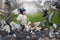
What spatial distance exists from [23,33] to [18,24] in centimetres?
16

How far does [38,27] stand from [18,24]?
0.31 metres

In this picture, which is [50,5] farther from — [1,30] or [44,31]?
[1,30]

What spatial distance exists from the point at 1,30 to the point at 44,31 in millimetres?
661

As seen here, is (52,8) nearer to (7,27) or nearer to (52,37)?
(52,37)

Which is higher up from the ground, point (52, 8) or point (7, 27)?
point (52, 8)

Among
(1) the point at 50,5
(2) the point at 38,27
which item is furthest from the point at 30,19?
(1) the point at 50,5

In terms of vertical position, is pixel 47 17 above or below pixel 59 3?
below

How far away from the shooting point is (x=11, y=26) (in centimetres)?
335

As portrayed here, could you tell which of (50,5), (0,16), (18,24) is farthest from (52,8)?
(0,16)

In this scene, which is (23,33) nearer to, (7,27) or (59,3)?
(7,27)

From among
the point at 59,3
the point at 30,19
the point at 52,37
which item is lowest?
the point at 52,37

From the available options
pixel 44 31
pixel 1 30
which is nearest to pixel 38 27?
pixel 44 31

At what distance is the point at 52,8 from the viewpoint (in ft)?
11.2

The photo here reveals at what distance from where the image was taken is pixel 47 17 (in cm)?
341
